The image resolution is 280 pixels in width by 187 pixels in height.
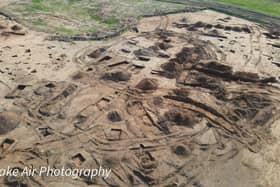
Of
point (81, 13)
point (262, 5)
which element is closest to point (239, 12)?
point (262, 5)

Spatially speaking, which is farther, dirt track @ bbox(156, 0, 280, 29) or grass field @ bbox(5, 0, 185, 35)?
dirt track @ bbox(156, 0, 280, 29)

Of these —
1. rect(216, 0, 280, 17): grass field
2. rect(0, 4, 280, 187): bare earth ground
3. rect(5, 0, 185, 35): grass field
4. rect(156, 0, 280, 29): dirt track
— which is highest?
rect(216, 0, 280, 17): grass field

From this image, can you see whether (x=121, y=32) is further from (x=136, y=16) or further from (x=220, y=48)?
(x=220, y=48)

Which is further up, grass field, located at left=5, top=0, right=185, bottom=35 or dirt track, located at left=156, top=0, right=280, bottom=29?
dirt track, located at left=156, top=0, right=280, bottom=29

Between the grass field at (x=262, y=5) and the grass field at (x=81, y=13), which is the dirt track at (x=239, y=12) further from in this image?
the grass field at (x=81, y=13)

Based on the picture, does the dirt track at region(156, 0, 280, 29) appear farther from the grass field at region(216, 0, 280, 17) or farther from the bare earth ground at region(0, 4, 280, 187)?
the bare earth ground at region(0, 4, 280, 187)

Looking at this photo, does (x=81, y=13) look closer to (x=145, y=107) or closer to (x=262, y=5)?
(x=145, y=107)

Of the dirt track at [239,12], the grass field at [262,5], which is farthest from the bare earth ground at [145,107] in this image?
the grass field at [262,5]

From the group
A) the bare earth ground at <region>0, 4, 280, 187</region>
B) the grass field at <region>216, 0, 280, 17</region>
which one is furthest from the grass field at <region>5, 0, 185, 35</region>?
the grass field at <region>216, 0, 280, 17</region>
